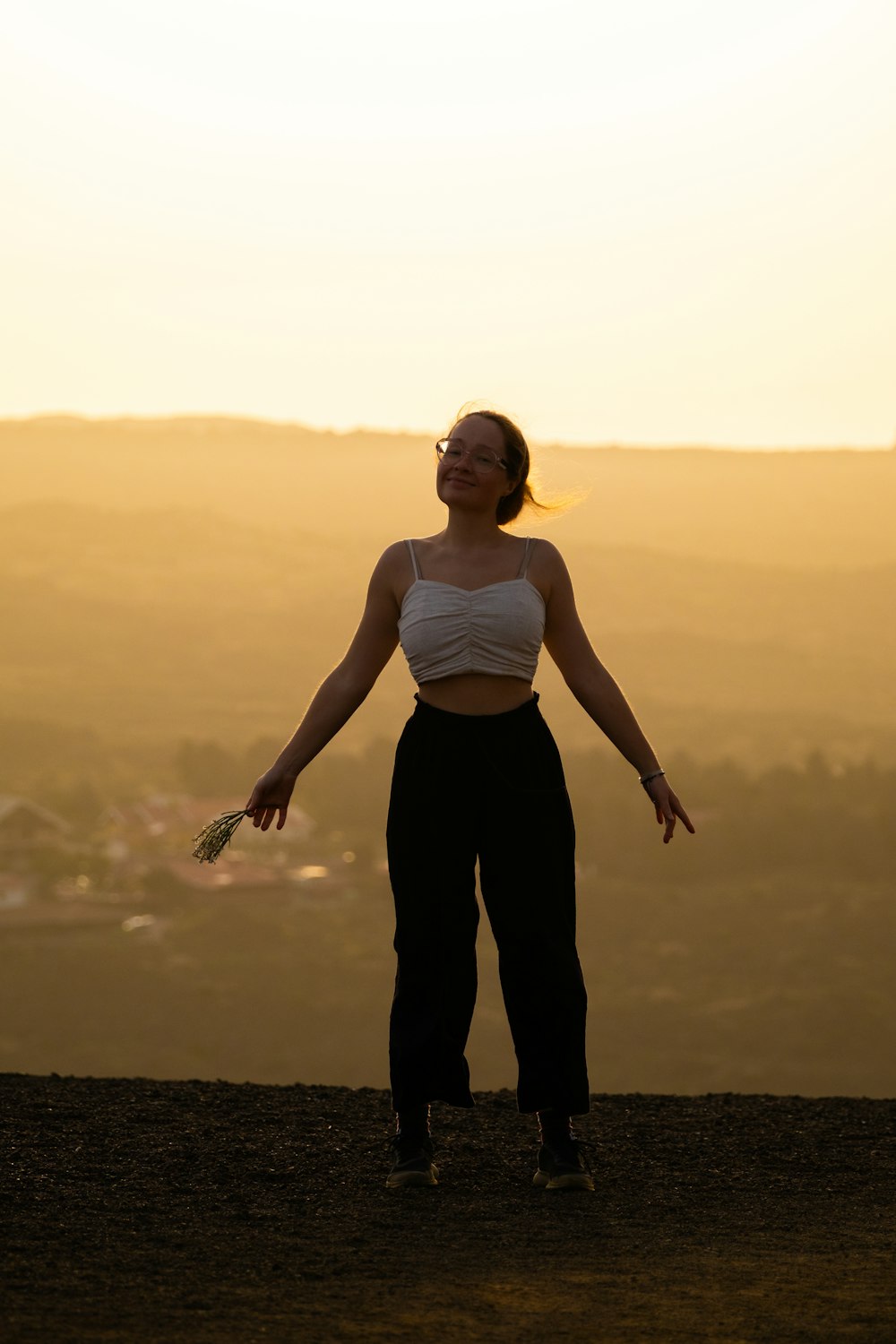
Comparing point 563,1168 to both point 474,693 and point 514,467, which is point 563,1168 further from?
point 514,467

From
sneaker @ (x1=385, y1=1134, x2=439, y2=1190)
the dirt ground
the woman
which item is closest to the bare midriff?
the woman

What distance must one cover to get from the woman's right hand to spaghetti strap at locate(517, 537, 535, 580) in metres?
0.83

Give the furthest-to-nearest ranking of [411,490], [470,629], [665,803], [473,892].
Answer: [411,490] → [665,803] → [473,892] → [470,629]

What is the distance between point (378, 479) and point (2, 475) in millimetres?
28407

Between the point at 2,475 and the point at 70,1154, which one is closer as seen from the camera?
the point at 70,1154

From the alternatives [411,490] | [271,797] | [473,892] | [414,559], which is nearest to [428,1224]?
[473,892]

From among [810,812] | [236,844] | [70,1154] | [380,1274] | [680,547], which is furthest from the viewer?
[680,547]

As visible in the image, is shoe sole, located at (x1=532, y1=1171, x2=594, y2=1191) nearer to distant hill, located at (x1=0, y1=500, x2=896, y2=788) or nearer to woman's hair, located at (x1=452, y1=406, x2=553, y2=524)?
woman's hair, located at (x1=452, y1=406, x2=553, y2=524)

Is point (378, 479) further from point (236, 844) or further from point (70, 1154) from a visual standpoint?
point (70, 1154)

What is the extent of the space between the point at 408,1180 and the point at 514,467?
6.42 ft

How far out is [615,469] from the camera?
300 feet

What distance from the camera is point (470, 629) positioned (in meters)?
4.13

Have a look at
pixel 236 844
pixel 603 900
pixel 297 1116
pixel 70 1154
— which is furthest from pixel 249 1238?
pixel 236 844

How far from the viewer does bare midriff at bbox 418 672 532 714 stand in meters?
4.20
